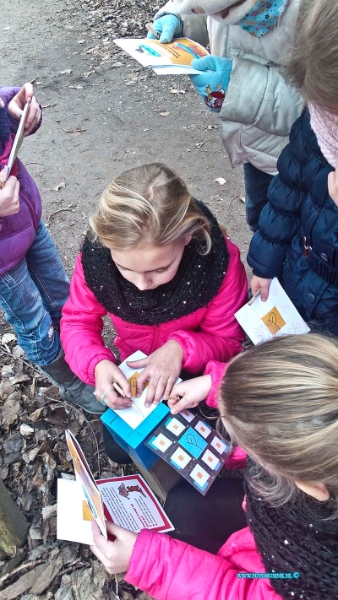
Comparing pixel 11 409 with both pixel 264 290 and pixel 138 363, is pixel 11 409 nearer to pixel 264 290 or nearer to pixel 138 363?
pixel 138 363

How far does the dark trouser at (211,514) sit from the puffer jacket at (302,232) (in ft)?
2.39

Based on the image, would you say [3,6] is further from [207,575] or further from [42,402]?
[207,575]

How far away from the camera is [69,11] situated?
21.7 ft

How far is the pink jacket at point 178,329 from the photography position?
1.83 metres

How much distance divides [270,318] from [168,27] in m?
1.43

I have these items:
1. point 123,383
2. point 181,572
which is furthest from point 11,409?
point 181,572

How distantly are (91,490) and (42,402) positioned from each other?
110 centimetres

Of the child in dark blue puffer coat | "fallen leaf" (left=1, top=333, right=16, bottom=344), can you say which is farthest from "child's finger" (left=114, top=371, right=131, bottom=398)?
"fallen leaf" (left=1, top=333, right=16, bottom=344)

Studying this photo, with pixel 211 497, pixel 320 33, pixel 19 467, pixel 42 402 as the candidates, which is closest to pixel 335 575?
pixel 211 497

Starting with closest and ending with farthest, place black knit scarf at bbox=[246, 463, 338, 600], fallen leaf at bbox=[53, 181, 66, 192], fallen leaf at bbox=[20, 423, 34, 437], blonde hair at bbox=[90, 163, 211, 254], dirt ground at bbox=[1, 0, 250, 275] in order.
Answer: black knit scarf at bbox=[246, 463, 338, 600] → blonde hair at bbox=[90, 163, 211, 254] → fallen leaf at bbox=[20, 423, 34, 437] → dirt ground at bbox=[1, 0, 250, 275] → fallen leaf at bbox=[53, 181, 66, 192]

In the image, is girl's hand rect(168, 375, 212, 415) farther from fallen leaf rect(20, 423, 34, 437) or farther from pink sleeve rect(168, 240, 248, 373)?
fallen leaf rect(20, 423, 34, 437)

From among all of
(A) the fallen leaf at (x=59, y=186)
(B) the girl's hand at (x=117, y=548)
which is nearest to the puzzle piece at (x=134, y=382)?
(B) the girl's hand at (x=117, y=548)

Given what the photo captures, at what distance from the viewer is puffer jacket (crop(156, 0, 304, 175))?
1.81 m

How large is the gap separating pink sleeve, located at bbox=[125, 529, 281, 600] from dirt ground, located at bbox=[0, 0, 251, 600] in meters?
0.53
